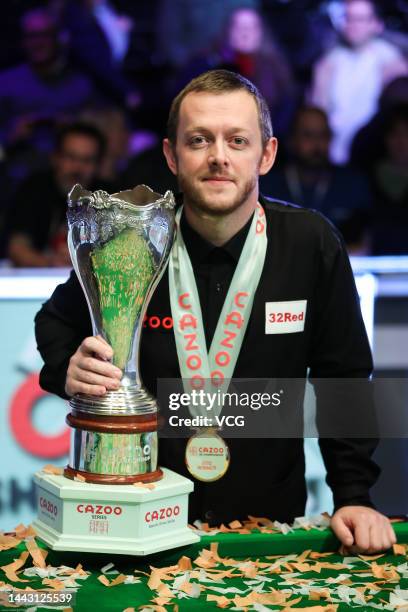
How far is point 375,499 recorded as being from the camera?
3705 millimetres

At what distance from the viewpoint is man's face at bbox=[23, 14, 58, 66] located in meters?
6.31

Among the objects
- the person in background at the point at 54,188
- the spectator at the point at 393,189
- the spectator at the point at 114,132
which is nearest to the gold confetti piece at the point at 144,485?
the person in background at the point at 54,188

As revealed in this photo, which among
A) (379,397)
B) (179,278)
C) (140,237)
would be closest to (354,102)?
(379,397)

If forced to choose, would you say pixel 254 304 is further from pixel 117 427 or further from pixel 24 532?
pixel 24 532

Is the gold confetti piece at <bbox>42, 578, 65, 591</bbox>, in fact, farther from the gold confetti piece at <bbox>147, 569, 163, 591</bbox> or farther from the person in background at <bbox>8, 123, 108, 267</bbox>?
the person in background at <bbox>8, 123, 108, 267</bbox>

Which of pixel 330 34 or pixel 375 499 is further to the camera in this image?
pixel 330 34

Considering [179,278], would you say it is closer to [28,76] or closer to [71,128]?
[71,128]

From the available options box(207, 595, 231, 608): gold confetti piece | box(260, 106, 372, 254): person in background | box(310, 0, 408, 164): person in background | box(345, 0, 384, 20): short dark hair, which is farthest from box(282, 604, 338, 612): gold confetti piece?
box(345, 0, 384, 20): short dark hair

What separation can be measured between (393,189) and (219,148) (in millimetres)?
4079

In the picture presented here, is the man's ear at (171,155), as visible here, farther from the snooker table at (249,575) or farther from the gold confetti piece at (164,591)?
the gold confetti piece at (164,591)

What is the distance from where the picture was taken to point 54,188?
562cm

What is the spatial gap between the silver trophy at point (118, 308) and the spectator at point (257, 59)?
14.7 ft

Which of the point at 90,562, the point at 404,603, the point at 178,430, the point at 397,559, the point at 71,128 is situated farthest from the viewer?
the point at 71,128

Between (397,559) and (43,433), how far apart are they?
6.28 ft
